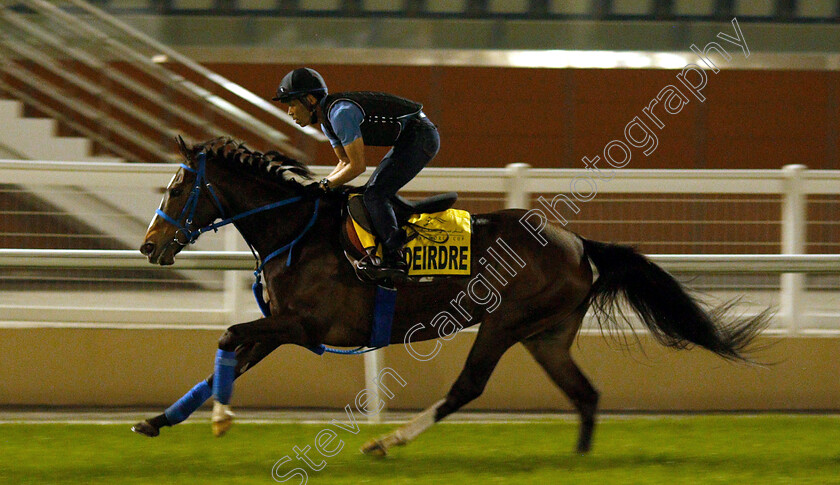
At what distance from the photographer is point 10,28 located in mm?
10773

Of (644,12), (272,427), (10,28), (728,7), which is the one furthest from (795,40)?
(272,427)

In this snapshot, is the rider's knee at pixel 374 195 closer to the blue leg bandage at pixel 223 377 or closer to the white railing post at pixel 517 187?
the blue leg bandage at pixel 223 377

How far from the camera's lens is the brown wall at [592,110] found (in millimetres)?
13094

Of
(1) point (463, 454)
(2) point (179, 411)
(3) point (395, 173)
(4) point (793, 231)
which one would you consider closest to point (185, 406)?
(2) point (179, 411)

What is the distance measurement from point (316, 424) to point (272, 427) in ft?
0.98

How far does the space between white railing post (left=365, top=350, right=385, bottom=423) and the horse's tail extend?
1.52 metres

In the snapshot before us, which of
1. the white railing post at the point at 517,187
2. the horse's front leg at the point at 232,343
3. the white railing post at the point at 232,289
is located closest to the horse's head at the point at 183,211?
the horse's front leg at the point at 232,343

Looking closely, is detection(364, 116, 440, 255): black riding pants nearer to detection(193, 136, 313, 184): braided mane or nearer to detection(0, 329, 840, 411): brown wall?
detection(193, 136, 313, 184): braided mane

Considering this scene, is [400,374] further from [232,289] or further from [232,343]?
[232,343]

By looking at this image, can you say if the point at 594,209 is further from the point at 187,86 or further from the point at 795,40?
the point at 795,40

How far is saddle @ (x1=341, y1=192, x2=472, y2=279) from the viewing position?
17.6 ft

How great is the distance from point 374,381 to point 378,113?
1906 mm

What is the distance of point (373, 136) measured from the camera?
5418 millimetres

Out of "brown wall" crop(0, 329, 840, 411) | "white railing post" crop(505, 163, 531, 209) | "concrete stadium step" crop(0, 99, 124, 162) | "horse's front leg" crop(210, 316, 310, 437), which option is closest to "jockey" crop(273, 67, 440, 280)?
"horse's front leg" crop(210, 316, 310, 437)
